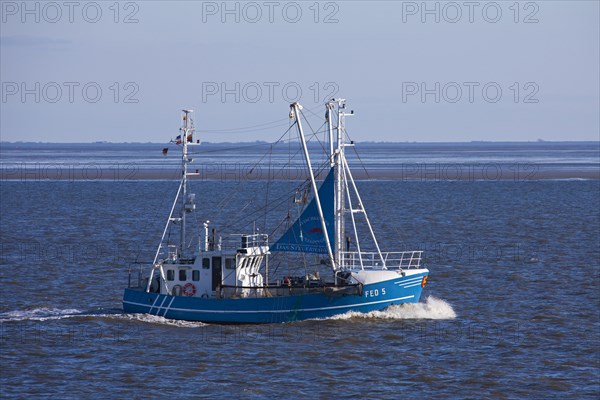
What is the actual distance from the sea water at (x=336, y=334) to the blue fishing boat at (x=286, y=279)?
0.67 m

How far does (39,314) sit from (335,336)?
590 inches

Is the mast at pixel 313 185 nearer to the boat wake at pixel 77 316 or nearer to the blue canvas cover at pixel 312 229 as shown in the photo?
the blue canvas cover at pixel 312 229

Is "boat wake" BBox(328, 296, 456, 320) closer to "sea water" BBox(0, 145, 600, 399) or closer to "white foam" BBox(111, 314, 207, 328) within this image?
"sea water" BBox(0, 145, 600, 399)

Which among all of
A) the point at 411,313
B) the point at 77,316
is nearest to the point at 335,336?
the point at 411,313

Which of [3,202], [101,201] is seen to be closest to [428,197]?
[101,201]

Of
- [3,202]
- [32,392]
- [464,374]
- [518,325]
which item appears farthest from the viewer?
[3,202]

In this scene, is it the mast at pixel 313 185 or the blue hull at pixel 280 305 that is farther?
the mast at pixel 313 185

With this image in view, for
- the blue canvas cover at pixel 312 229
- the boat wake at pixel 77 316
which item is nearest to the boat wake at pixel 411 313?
the blue canvas cover at pixel 312 229

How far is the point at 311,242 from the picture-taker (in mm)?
51719

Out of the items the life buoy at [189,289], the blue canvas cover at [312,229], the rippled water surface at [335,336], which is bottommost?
the rippled water surface at [335,336]

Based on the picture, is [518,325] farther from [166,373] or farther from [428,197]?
[428,197]

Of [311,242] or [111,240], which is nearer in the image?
[311,242]

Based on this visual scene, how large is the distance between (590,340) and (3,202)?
91.6 meters

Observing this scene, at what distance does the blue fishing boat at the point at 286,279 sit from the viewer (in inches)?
1950
